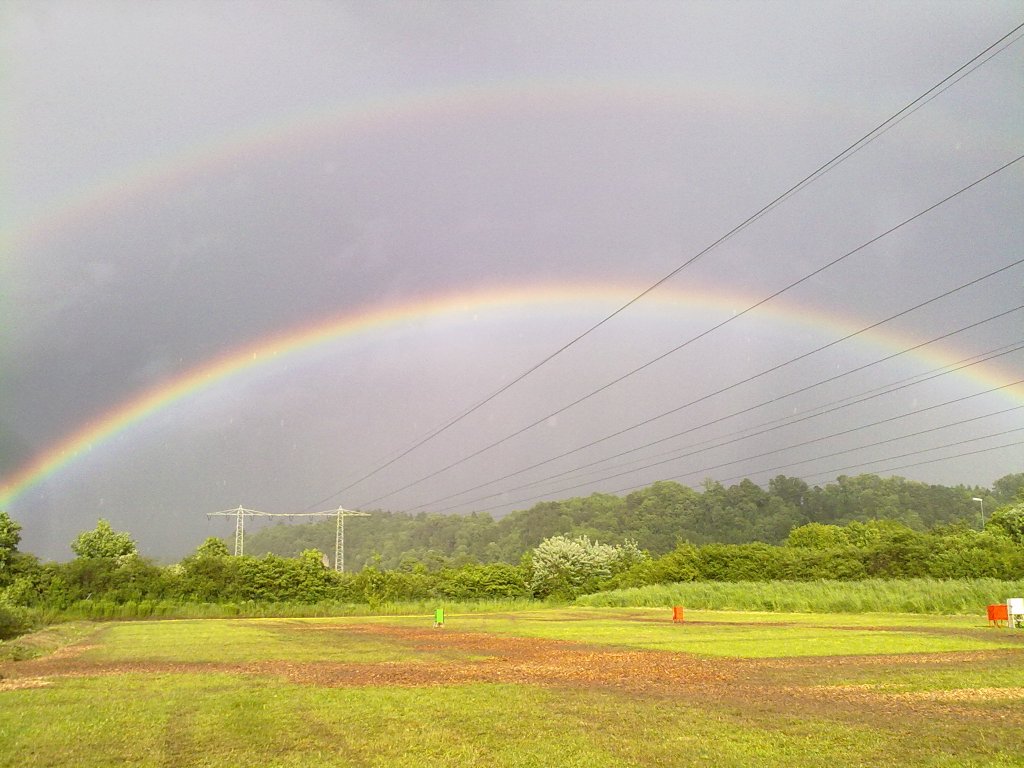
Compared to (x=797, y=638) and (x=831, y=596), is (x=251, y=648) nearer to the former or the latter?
(x=797, y=638)

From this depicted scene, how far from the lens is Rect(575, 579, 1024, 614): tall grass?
4128cm

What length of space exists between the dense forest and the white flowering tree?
109 ft

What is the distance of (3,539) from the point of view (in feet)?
184

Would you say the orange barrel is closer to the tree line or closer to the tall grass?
the tall grass

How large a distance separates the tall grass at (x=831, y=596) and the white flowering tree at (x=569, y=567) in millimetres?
7157

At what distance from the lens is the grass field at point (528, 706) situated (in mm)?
8648

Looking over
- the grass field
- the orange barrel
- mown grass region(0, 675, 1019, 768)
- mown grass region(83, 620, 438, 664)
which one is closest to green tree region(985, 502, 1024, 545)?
the orange barrel

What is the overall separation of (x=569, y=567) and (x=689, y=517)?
175 feet

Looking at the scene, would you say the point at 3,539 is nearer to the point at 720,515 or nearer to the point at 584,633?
the point at 584,633

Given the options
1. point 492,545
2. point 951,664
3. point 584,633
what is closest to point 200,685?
point 951,664

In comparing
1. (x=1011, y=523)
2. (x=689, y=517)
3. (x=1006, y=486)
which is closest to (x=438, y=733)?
(x=1011, y=523)

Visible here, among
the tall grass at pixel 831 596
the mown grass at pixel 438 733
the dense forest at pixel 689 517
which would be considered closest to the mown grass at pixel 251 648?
the mown grass at pixel 438 733

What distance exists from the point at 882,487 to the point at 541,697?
136m

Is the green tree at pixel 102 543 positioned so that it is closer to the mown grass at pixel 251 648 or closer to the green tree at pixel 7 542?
the green tree at pixel 7 542
